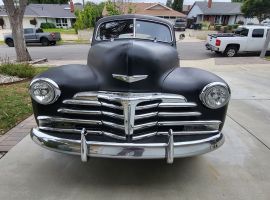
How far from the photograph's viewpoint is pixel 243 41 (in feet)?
46.8

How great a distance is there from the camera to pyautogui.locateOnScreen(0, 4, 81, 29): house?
149ft

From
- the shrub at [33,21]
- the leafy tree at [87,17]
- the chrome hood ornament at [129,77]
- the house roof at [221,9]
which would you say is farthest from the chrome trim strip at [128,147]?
the house roof at [221,9]

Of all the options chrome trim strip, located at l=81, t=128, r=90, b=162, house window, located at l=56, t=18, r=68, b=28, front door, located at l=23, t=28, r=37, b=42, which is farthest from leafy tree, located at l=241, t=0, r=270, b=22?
chrome trim strip, located at l=81, t=128, r=90, b=162

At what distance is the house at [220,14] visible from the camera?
49969mm

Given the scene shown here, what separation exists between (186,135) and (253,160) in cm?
128

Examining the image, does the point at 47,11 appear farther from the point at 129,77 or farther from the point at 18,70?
the point at 129,77

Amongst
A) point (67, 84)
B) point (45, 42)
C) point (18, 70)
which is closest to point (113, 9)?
point (45, 42)

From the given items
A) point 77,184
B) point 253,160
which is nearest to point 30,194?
point 77,184

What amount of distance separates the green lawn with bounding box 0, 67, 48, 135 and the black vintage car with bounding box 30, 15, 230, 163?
1.90m

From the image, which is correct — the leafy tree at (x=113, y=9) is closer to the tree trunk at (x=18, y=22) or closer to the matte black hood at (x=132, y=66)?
the tree trunk at (x=18, y=22)

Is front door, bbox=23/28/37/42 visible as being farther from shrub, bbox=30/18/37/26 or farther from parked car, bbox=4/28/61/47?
shrub, bbox=30/18/37/26

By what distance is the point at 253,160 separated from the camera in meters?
3.41

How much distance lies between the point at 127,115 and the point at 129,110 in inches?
2.2

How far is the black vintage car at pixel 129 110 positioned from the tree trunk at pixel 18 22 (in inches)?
365
